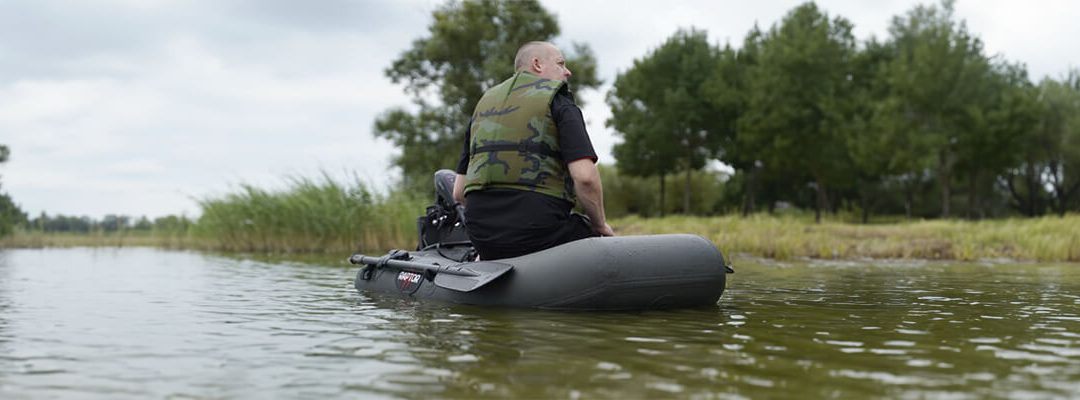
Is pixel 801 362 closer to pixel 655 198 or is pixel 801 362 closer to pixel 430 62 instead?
pixel 430 62

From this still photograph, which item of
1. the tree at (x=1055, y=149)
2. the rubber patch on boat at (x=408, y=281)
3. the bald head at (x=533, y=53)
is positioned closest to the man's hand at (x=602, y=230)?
the bald head at (x=533, y=53)

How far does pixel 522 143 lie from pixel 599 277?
935 mm

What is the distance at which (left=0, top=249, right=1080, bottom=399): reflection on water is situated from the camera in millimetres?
3338

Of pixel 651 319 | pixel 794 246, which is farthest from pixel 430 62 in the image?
pixel 651 319

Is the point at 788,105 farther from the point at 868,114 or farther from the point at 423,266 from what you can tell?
the point at 423,266

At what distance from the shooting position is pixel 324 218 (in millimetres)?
16062

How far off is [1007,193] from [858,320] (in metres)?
53.4

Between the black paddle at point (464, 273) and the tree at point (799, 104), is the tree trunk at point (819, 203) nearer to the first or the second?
the tree at point (799, 104)

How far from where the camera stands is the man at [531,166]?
5895 mm

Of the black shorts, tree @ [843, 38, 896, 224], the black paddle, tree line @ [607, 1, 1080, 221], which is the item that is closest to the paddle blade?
the black paddle

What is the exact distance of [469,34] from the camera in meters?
39.8

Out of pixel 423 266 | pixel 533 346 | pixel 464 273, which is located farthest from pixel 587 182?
pixel 533 346

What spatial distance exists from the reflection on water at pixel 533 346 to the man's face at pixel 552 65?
1.54 m

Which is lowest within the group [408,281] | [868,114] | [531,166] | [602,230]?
[408,281]
